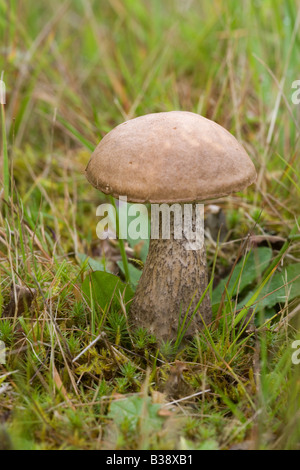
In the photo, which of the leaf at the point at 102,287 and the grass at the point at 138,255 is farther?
the leaf at the point at 102,287

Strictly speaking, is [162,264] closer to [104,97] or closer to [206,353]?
[206,353]

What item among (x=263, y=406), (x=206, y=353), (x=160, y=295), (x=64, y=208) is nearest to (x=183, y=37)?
(x=64, y=208)

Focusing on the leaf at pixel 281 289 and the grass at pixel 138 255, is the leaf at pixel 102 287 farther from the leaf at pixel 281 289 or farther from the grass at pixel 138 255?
the leaf at pixel 281 289

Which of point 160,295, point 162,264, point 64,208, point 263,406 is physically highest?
point 64,208

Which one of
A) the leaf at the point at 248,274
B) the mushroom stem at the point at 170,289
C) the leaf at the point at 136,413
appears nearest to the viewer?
the leaf at the point at 136,413

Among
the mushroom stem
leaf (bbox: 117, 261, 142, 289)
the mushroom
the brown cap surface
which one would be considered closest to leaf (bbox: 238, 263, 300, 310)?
the mushroom stem

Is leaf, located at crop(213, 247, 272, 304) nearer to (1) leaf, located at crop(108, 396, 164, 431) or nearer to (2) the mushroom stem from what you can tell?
(2) the mushroom stem

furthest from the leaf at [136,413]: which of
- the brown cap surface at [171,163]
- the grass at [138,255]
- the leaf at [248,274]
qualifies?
the leaf at [248,274]
